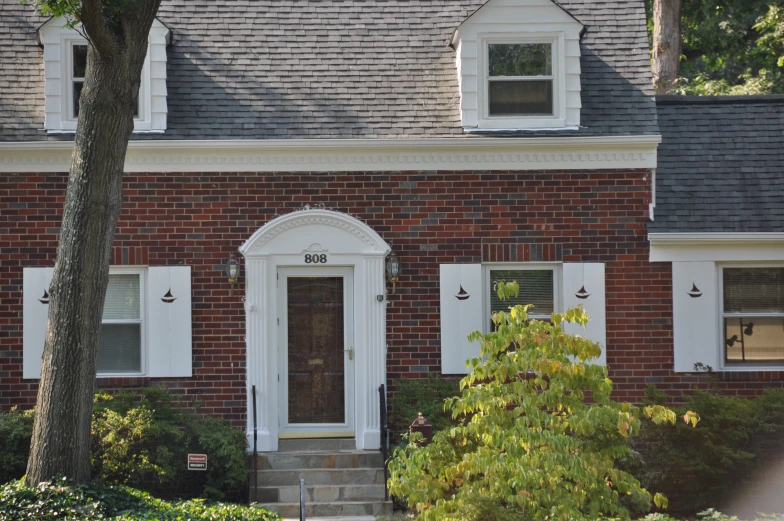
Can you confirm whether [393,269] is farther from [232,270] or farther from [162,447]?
[162,447]

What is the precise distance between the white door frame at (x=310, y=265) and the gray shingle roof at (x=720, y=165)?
352cm

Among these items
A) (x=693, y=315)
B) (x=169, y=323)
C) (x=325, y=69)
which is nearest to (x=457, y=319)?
(x=693, y=315)

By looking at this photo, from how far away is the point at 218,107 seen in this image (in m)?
12.4

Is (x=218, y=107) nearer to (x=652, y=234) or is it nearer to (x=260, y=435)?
(x=260, y=435)

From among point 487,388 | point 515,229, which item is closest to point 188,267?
point 515,229

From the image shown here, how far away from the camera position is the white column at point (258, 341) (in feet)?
39.2

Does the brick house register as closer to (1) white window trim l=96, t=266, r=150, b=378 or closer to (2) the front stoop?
(1) white window trim l=96, t=266, r=150, b=378

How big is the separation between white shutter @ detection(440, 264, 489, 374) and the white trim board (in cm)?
146

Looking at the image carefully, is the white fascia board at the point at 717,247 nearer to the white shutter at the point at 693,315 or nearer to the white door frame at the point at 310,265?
the white shutter at the point at 693,315

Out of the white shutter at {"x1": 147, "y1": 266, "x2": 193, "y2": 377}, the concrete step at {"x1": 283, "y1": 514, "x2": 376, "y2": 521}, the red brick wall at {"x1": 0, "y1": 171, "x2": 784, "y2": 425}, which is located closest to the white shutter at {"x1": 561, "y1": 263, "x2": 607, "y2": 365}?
the red brick wall at {"x1": 0, "y1": 171, "x2": 784, "y2": 425}

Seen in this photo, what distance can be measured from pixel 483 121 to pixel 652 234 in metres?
2.47

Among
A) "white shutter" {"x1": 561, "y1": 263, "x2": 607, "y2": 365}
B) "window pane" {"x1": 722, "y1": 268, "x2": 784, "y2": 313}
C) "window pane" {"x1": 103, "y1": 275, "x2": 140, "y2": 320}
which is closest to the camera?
"white shutter" {"x1": 561, "y1": 263, "x2": 607, "y2": 365}

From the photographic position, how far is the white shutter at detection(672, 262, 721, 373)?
12211 mm

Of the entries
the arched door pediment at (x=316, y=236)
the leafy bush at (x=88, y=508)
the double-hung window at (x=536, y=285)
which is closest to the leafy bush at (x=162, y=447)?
the leafy bush at (x=88, y=508)
